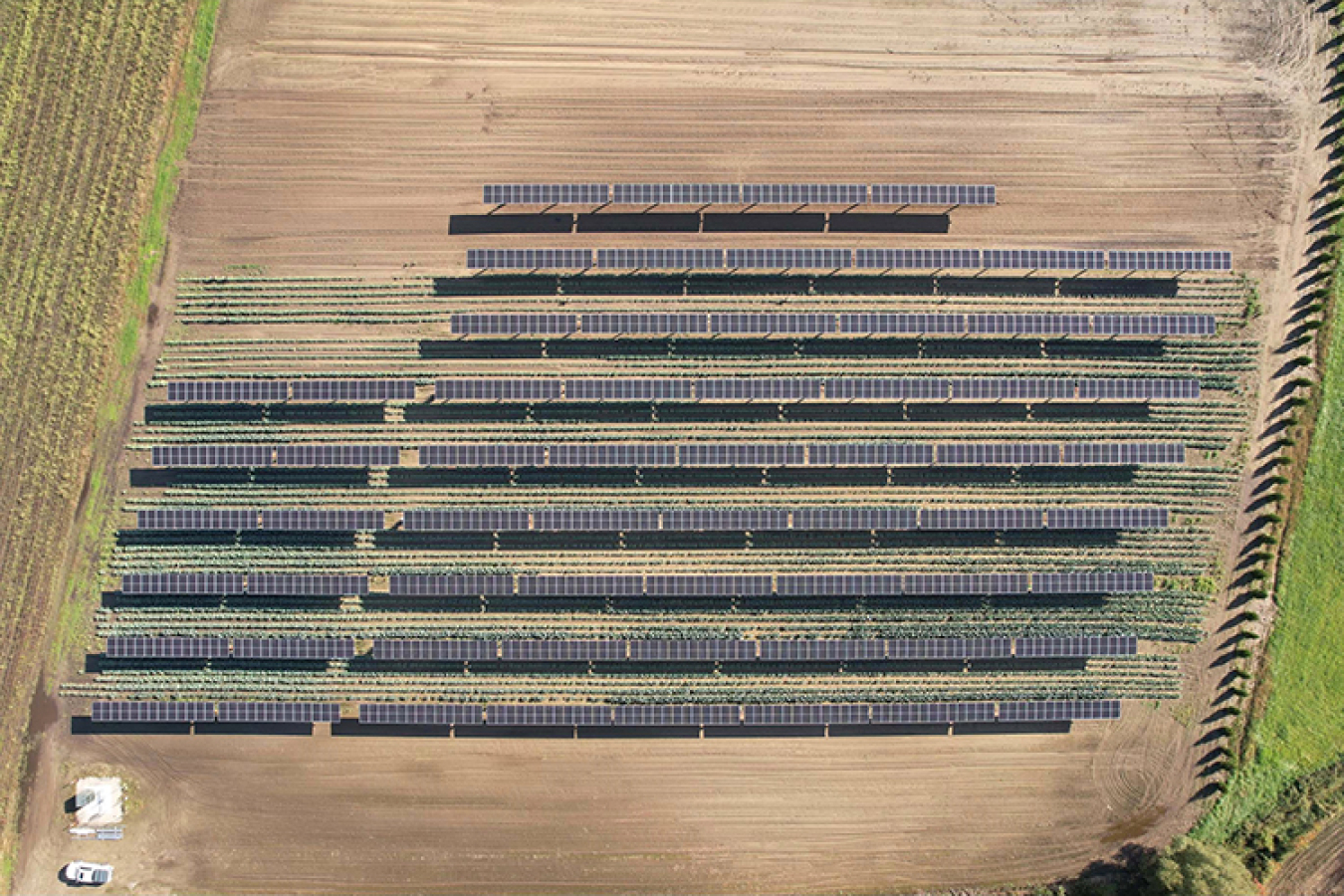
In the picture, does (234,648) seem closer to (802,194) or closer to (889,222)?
(802,194)

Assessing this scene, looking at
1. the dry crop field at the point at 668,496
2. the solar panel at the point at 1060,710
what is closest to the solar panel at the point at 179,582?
the dry crop field at the point at 668,496

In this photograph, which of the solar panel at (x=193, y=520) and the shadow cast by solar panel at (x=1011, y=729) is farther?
the shadow cast by solar panel at (x=1011, y=729)

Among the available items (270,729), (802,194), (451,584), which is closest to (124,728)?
(270,729)

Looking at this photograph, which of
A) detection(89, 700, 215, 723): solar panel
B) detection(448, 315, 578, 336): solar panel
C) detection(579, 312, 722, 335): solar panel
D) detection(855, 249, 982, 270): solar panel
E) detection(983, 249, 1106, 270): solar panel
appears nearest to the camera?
detection(89, 700, 215, 723): solar panel

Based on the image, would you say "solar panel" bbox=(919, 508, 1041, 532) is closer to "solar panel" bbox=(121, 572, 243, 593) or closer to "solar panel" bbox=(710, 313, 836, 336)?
"solar panel" bbox=(710, 313, 836, 336)

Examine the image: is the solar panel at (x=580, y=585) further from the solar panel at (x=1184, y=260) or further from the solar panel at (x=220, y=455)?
the solar panel at (x=1184, y=260)

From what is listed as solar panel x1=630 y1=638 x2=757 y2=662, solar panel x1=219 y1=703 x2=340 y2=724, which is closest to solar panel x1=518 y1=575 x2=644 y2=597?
solar panel x1=630 y1=638 x2=757 y2=662
